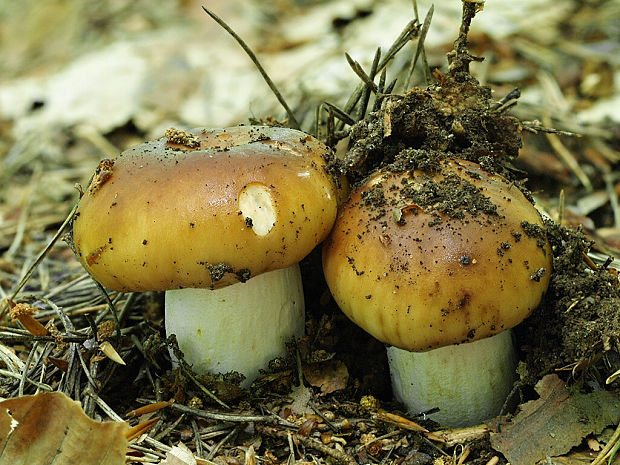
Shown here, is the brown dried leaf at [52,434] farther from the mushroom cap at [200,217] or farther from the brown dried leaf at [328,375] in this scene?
the brown dried leaf at [328,375]

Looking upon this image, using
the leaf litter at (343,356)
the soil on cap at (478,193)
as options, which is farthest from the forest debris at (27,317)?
the soil on cap at (478,193)

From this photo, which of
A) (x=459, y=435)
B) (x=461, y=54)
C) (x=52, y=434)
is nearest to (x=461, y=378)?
→ (x=459, y=435)

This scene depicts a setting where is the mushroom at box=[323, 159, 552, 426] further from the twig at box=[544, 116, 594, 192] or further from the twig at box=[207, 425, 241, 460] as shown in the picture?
the twig at box=[544, 116, 594, 192]

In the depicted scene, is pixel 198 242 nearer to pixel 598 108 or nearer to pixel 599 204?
pixel 599 204

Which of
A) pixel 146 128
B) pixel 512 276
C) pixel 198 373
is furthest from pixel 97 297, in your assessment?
pixel 146 128

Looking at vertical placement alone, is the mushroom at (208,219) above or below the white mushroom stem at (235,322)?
above

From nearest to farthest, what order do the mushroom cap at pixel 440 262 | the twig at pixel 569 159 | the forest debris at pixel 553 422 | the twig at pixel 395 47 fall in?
the mushroom cap at pixel 440 262
the forest debris at pixel 553 422
the twig at pixel 395 47
the twig at pixel 569 159

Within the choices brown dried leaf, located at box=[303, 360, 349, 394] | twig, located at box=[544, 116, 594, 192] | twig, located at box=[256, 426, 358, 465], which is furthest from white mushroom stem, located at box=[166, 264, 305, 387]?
twig, located at box=[544, 116, 594, 192]
